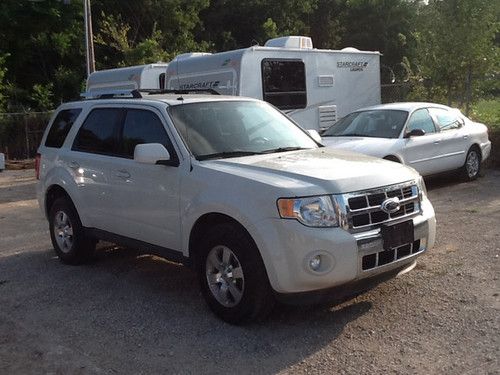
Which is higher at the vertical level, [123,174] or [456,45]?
[456,45]

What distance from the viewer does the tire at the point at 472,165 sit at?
37.1 feet

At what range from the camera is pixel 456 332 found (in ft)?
14.6

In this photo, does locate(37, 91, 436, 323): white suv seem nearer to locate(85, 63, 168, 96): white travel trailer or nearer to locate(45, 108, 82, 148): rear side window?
locate(45, 108, 82, 148): rear side window

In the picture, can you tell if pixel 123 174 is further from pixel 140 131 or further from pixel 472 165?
pixel 472 165

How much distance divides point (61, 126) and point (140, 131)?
1752 mm

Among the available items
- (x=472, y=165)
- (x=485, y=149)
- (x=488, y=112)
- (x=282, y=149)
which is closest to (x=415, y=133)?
(x=472, y=165)

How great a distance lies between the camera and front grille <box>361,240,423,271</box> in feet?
14.9

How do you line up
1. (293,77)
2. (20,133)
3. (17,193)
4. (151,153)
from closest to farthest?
(151,153) < (293,77) < (17,193) < (20,133)

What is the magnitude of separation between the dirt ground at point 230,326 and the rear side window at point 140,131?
4.51 feet

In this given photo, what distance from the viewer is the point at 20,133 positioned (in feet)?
71.7

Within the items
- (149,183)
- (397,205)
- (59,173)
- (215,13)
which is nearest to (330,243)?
(397,205)

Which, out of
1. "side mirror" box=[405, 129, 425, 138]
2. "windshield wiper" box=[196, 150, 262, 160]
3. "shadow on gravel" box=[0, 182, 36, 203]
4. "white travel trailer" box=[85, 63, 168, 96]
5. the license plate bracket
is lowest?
"shadow on gravel" box=[0, 182, 36, 203]

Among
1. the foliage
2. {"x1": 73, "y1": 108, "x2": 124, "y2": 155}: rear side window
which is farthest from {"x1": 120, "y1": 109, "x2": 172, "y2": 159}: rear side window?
the foliage

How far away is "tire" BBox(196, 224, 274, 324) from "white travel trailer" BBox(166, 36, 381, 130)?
6691mm
